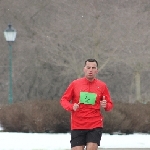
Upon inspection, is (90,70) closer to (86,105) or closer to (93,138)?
(86,105)

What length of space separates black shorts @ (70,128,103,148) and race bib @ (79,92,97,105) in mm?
359

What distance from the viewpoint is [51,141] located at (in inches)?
546

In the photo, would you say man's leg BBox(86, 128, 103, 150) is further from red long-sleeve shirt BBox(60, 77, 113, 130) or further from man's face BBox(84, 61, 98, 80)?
man's face BBox(84, 61, 98, 80)

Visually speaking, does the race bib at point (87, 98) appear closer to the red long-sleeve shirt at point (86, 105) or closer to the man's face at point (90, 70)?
the red long-sleeve shirt at point (86, 105)

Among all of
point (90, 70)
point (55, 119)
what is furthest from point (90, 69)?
point (55, 119)

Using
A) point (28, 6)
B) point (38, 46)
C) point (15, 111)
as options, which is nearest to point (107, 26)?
point (38, 46)

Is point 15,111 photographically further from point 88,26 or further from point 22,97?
point 22,97

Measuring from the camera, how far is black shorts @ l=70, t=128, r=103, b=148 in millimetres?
7422

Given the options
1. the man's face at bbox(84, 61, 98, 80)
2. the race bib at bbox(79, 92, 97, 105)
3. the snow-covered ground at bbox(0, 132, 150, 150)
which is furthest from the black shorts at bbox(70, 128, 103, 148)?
the snow-covered ground at bbox(0, 132, 150, 150)

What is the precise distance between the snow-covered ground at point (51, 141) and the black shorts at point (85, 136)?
5.55 m

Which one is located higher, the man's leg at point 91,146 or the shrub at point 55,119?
the man's leg at point 91,146

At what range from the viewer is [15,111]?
→ 52.5 feet

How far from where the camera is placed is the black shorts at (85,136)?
24.3ft

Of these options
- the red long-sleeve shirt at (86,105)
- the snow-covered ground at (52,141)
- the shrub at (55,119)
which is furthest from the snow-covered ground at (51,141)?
the red long-sleeve shirt at (86,105)
